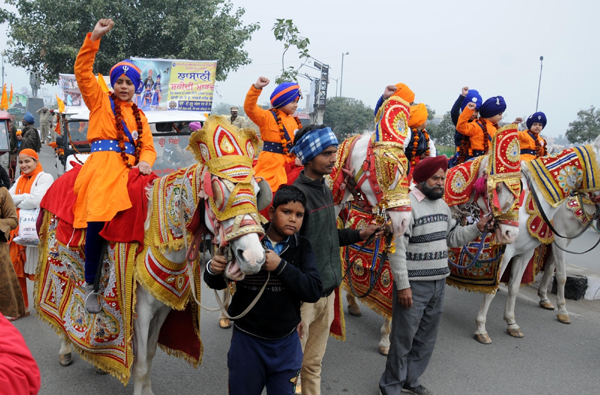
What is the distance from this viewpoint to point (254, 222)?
212 centimetres

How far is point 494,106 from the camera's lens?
5.72 metres

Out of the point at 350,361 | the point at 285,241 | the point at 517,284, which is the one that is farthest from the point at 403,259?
the point at 517,284

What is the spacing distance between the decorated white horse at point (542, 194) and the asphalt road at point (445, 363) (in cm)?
35

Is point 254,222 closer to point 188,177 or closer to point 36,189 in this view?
point 188,177

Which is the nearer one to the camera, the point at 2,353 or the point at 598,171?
the point at 2,353

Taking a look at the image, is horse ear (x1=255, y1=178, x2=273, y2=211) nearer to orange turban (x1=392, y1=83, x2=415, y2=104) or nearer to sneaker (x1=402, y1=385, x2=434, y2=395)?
orange turban (x1=392, y1=83, x2=415, y2=104)

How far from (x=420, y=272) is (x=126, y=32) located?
16585mm

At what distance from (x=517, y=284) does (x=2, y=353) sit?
5.02m

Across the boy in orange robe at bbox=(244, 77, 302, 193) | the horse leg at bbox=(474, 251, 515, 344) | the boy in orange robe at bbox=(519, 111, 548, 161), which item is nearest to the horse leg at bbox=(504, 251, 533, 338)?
the horse leg at bbox=(474, 251, 515, 344)

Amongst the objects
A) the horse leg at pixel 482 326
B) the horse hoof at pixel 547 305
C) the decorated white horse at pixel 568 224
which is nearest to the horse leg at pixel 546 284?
the horse hoof at pixel 547 305

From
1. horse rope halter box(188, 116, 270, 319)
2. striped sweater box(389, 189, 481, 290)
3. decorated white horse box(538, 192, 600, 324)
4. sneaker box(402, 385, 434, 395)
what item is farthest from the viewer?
decorated white horse box(538, 192, 600, 324)

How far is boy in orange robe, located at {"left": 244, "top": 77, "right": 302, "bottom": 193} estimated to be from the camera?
4328 millimetres

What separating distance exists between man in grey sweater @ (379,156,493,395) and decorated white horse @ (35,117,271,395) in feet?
4.68

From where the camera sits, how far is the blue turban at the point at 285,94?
456cm
